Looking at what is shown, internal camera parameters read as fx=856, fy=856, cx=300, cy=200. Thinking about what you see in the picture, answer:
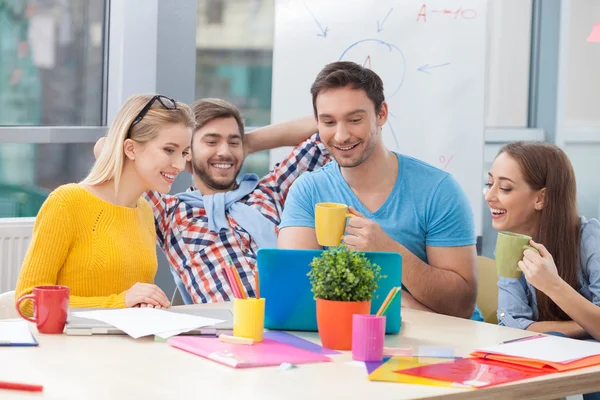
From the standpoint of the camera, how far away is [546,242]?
2.37 m

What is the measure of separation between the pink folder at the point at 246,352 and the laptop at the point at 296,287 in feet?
0.39

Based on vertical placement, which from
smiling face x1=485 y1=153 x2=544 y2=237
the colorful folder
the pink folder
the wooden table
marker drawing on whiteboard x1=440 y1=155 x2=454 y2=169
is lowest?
the wooden table

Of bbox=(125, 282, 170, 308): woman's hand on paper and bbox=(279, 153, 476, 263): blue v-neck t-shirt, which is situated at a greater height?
bbox=(279, 153, 476, 263): blue v-neck t-shirt

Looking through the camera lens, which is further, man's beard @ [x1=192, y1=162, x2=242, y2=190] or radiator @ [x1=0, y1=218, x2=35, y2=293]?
radiator @ [x1=0, y1=218, x2=35, y2=293]

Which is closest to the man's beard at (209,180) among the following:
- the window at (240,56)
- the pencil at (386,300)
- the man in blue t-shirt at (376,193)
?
the man in blue t-shirt at (376,193)

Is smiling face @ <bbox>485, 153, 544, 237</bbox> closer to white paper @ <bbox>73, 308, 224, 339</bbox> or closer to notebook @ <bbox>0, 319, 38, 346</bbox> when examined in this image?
white paper @ <bbox>73, 308, 224, 339</bbox>

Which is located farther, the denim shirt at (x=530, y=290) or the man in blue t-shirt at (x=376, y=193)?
the man in blue t-shirt at (x=376, y=193)

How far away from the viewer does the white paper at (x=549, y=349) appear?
1688 mm

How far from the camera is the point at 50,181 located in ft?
12.6

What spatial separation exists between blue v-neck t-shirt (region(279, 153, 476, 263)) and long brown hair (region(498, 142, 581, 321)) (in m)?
0.21

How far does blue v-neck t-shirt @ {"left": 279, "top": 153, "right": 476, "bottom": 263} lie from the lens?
2482 mm

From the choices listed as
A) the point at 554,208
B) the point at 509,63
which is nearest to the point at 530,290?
the point at 554,208

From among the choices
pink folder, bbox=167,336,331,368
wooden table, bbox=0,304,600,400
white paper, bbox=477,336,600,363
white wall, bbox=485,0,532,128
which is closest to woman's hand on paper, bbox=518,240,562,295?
white paper, bbox=477,336,600,363

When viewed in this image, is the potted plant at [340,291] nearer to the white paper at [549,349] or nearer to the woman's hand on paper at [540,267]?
the white paper at [549,349]
